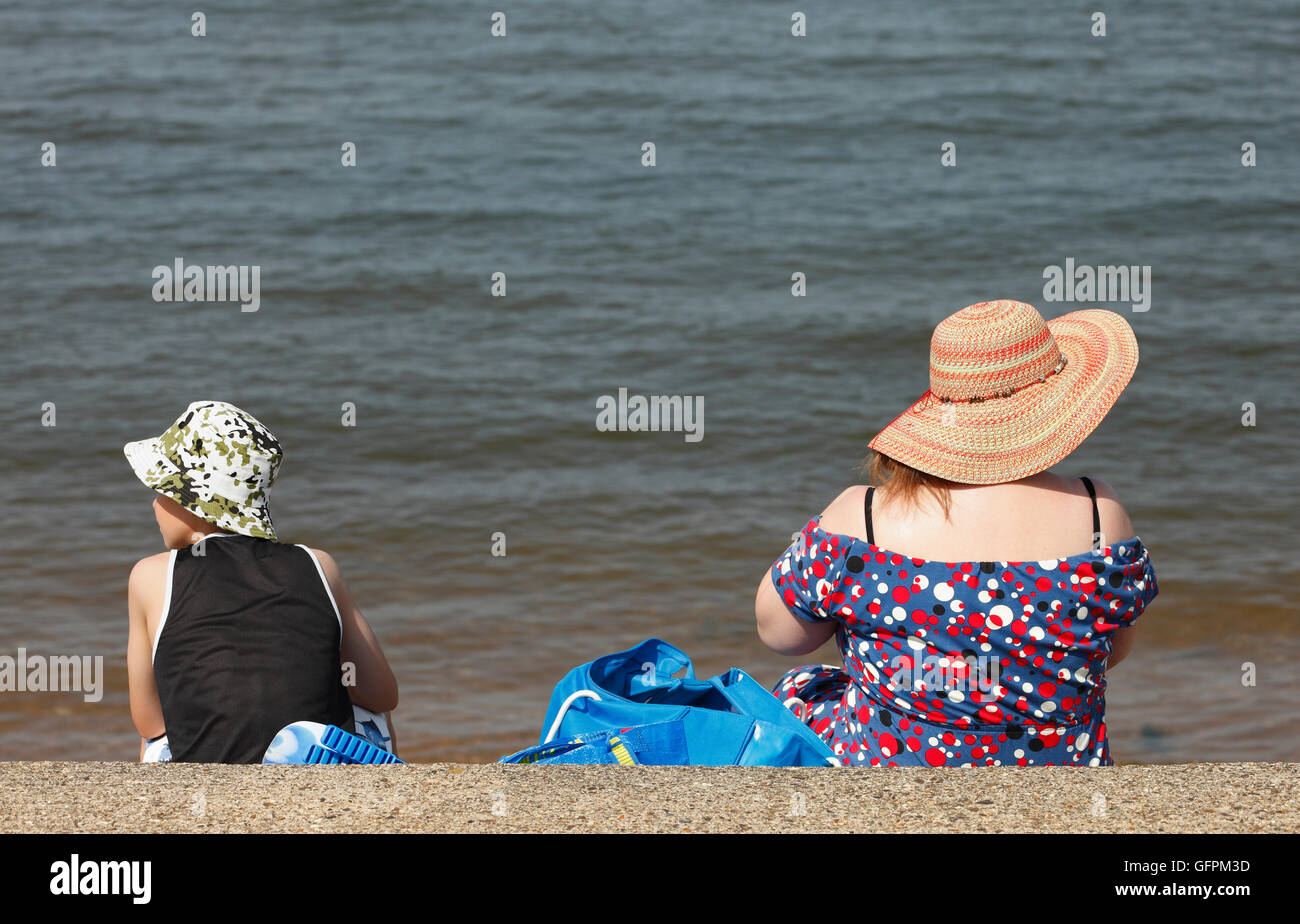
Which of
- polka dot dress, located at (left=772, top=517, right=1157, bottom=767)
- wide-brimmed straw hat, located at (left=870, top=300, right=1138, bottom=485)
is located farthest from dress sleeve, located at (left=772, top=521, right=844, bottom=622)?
wide-brimmed straw hat, located at (left=870, top=300, right=1138, bottom=485)

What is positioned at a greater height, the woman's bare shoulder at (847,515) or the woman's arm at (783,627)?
the woman's bare shoulder at (847,515)

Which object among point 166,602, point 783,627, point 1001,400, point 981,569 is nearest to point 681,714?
point 783,627

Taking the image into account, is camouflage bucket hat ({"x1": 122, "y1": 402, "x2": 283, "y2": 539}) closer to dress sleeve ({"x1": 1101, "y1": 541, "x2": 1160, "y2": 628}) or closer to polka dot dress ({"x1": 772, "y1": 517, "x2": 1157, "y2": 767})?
polka dot dress ({"x1": 772, "y1": 517, "x2": 1157, "y2": 767})

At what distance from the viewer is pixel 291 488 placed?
259 inches

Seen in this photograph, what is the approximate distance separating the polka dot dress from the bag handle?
0.43 meters

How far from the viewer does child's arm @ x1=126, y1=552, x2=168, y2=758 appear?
278 centimetres

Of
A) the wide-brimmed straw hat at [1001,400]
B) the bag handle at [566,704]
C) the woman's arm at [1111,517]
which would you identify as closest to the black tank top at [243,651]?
the bag handle at [566,704]

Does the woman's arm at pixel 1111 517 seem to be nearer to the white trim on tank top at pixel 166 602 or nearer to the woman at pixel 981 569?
the woman at pixel 981 569

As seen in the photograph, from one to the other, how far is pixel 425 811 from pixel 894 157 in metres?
10.2

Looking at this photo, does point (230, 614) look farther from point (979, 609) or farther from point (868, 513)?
point (979, 609)

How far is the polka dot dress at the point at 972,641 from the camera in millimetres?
2457

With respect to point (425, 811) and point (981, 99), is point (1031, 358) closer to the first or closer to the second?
point (425, 811)

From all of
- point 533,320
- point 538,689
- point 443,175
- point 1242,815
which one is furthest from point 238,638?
point 443,175

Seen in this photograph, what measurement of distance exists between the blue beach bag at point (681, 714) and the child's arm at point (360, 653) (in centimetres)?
37
